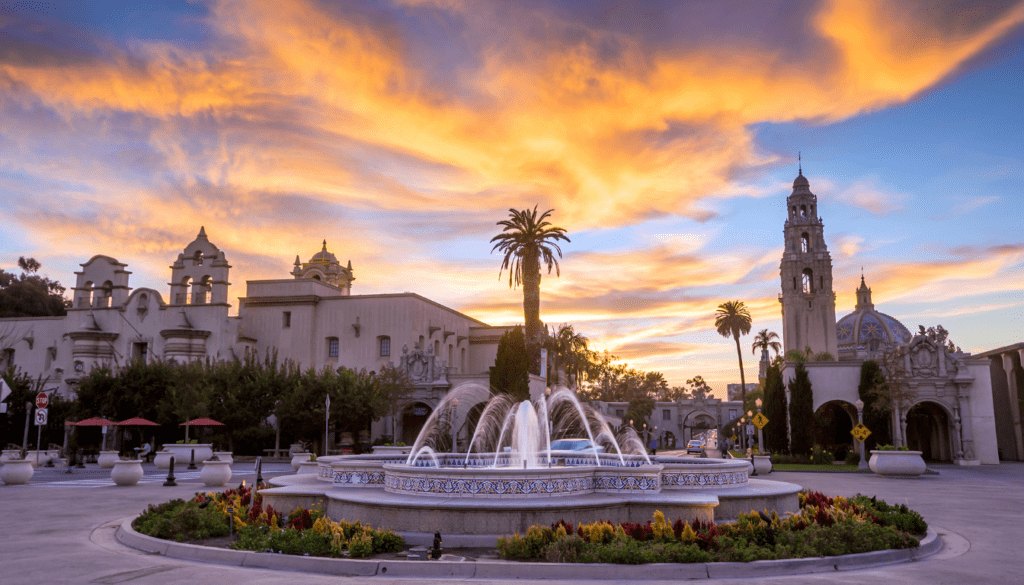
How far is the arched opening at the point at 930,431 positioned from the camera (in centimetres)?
4856

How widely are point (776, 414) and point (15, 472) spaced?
42.0 metres

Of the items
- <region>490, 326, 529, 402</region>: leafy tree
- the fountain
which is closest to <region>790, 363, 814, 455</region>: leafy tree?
Answer: <region>490, 326, 529, 402</region>: leafy tree

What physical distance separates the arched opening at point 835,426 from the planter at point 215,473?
35952 mm

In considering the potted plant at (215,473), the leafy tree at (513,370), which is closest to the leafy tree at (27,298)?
the leafy tree at (513,370)

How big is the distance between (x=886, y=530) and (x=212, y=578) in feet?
34.7


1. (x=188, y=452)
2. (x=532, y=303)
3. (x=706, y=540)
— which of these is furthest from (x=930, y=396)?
(x=188, y=452)

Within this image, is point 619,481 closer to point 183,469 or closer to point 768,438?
point 183,469

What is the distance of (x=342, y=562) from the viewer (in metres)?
10.1

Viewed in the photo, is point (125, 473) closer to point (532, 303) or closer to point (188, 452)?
point (188, 452)

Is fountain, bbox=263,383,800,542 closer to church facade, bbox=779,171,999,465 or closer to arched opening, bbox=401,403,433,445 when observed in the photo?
church facade, bbox=779,171,999,465

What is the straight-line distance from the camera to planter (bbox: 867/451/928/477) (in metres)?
29.8

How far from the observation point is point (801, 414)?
4547 centimetres

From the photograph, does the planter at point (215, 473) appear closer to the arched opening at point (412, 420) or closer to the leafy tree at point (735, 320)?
the arched opening at point (412, 420)

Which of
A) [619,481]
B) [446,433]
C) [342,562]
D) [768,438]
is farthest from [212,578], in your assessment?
[768,438]
